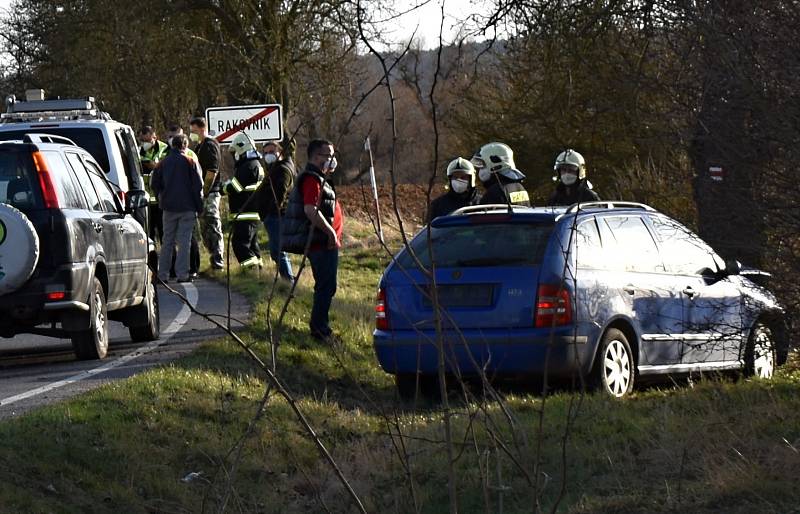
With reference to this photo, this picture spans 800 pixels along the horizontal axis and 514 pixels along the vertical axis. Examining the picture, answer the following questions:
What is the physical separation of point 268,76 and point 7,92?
1990 cm

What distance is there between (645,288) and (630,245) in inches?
13.6

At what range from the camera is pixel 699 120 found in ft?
25.8

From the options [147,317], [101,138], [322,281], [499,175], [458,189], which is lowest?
[147,317]

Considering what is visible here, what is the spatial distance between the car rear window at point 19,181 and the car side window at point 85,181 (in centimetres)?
84

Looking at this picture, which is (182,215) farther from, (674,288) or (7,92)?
(7,92)

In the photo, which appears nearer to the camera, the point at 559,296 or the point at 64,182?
the point at 559,296

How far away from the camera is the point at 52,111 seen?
19.8 m

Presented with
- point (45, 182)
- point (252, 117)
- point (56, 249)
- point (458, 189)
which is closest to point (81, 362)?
point (56, 249)

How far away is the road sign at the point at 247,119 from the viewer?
71.7ft

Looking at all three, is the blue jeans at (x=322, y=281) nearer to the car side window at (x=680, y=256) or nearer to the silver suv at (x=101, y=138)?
the car side window at (x=680, y=256)

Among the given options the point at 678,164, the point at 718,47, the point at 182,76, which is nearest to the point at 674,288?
the point at 678,164

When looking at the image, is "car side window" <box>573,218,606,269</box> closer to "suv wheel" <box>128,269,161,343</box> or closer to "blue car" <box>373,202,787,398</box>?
"blue car" <box>373,202,787,398</box>

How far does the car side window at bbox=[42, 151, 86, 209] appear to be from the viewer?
12.1 metres

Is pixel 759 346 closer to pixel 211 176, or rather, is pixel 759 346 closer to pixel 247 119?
pixel 211 176
